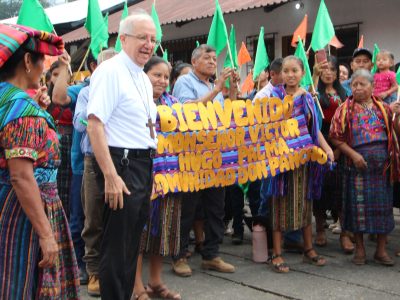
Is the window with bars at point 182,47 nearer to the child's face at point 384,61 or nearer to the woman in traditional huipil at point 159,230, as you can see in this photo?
the child's face at point 384,61

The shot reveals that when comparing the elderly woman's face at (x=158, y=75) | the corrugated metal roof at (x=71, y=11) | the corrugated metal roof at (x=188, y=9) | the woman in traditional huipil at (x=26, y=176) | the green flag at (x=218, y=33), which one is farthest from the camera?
the corrugated metal roof at (x=71, y=11)

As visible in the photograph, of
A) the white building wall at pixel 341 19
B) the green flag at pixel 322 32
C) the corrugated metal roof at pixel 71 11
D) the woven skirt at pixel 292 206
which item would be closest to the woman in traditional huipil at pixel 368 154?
the woven skirt at pixel 292 206

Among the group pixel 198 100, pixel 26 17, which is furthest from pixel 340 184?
pixel 26 17

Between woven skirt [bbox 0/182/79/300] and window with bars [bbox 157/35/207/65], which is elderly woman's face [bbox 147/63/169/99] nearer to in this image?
woven skirt [bbox 0/182/79/300]

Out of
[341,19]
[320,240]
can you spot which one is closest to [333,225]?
[320,240]

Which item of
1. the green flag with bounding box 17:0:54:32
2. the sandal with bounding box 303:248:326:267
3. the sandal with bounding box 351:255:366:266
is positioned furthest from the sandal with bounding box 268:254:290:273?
the green flag with bounding box 17:0:54:32

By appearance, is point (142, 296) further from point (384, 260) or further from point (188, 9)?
point (188, 9)

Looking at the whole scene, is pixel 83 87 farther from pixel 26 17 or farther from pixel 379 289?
pixel 379 289

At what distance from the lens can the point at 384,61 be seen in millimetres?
6805

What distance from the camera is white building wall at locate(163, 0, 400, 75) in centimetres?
1023

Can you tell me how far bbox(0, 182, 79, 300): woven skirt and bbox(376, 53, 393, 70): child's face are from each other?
5181 millimetres

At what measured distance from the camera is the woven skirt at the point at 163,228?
13.7 ft

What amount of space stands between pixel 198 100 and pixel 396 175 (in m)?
1.90

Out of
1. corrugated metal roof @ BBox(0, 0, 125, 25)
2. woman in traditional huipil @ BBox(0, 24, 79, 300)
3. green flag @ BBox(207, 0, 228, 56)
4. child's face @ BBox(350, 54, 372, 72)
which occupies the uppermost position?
corrugated metal roof @ BBox(0, 0, 125, 25)
